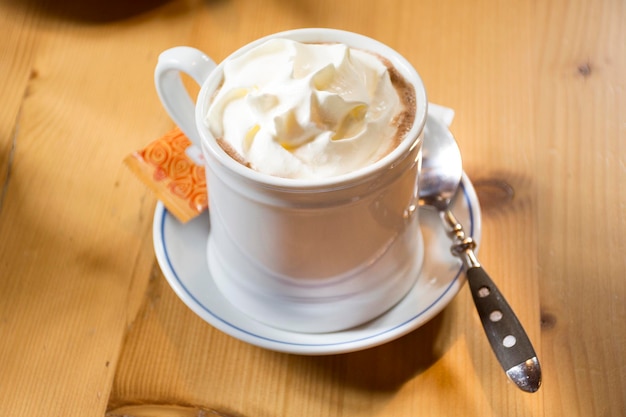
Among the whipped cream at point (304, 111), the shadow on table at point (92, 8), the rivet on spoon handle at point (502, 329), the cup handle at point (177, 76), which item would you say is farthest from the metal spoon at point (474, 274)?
the shadow on table at point (92, 8)

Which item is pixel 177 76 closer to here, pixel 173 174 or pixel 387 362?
pixel 173 174

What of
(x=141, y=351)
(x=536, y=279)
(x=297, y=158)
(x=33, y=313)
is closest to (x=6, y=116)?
(x=33, y=313)

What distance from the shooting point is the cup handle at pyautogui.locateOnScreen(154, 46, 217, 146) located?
72cm

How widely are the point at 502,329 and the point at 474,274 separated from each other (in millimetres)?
69

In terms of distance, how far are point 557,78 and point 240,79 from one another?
1.83 feet

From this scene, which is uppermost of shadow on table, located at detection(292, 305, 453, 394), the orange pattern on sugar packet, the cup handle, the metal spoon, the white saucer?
the cup handle

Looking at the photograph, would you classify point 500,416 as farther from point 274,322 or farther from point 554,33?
point 554,33

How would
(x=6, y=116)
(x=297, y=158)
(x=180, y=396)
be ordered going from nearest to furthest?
(x=297, y=158) < (x=180, y=396) < (x=6, y=116)

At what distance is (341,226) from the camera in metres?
0.64

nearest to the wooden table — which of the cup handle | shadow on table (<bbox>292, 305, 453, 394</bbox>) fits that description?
shadow on table (<bbox>292, 305, 453, 394</bbox>)

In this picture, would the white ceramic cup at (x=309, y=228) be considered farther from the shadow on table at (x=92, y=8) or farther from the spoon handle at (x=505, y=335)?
the shadow on table at (x=92, y=8)

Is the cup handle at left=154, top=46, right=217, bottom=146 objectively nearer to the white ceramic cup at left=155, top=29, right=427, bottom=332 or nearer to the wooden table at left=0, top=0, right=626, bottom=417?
the white ceramic cup at left=155, top=29, right=427, bottom=332

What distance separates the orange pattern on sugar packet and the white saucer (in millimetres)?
18

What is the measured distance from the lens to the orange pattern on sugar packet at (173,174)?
32.7 inches
